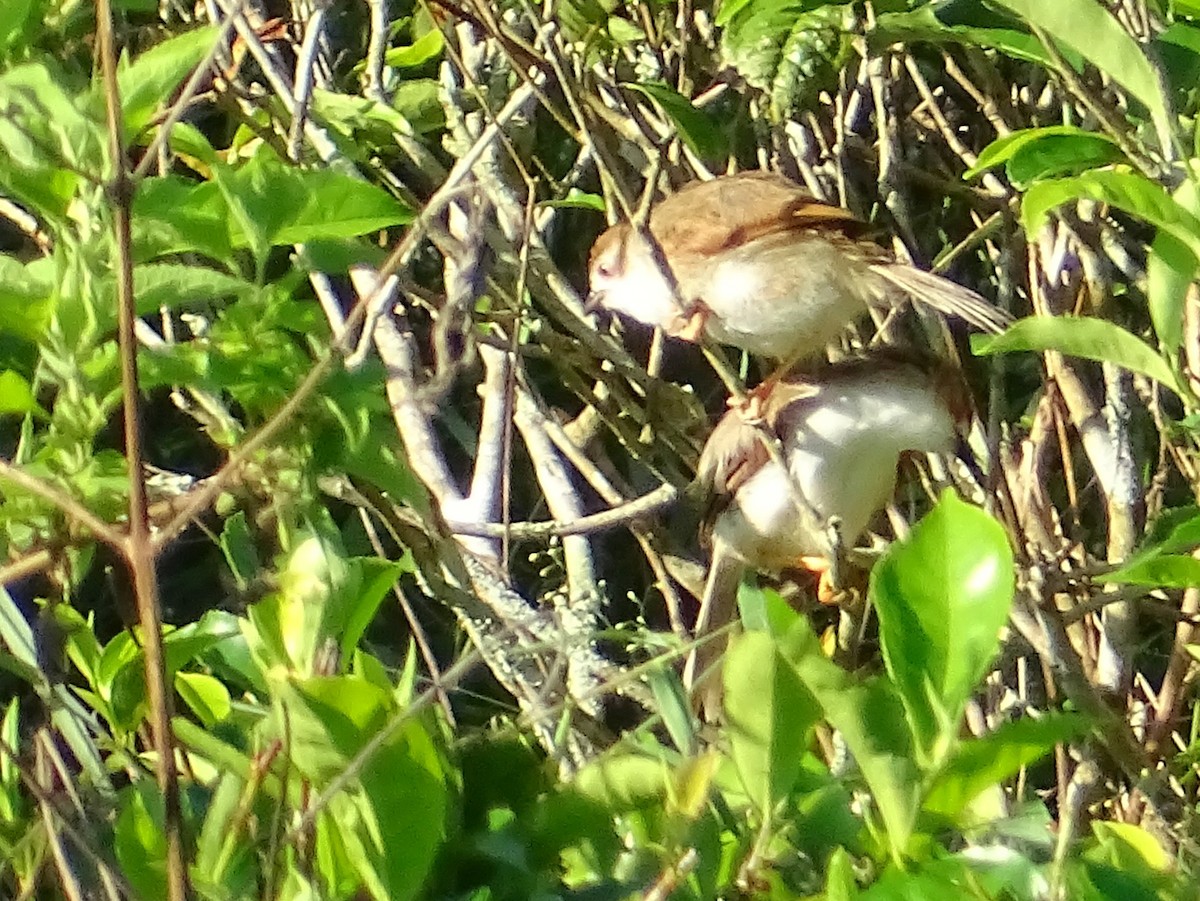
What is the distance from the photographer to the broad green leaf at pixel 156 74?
3.11 ft

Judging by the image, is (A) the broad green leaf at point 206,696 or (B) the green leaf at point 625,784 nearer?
(B) the green leaf at point 625,784

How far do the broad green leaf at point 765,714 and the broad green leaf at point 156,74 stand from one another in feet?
1.40

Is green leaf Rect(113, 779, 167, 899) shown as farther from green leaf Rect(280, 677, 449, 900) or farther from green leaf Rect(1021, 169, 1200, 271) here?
green leaf Rect(1021, 169, 1200, 271)

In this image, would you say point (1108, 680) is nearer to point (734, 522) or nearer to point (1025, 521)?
point (1025, 521)

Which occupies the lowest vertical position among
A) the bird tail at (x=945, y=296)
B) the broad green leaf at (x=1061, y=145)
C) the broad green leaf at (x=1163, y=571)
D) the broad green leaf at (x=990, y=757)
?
the bird tail at (x=945, y=296)

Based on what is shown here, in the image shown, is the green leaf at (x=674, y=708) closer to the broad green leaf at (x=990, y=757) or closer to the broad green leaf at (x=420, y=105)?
the broad green leaf at (x=990, y=757)

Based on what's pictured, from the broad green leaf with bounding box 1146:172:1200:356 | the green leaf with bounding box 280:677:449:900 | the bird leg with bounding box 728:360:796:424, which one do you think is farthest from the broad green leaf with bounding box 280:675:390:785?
the bird leg with bounding box 728:360:796:424

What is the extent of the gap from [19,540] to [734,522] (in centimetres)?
198

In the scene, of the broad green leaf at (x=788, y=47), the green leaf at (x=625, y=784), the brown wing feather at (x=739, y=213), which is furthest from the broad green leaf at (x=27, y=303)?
the brown wing feather at (x=739, y=213)

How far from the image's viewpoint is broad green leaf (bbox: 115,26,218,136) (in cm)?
95

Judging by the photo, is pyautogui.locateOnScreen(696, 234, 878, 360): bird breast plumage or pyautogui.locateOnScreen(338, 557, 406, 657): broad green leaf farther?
pyautogui.locateOnScreen(696, 234, 878, 360): bird breast plumage

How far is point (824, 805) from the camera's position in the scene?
0.95 m

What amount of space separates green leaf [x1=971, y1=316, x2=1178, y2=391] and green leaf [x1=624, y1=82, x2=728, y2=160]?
0.95m

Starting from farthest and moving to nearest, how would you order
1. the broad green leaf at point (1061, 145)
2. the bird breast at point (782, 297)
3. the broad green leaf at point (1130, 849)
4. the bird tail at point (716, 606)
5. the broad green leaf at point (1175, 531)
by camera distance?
the bird breast at point (782, 297)
the bird tail at point (716, 606)
the broad green leaf at point (1061, 145)
the broad green leaf at point (1175, 531)
the broad green leaf at point (1130, 849)
